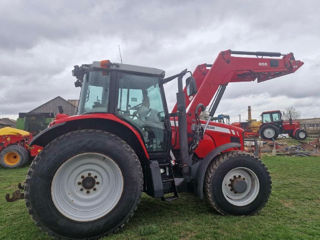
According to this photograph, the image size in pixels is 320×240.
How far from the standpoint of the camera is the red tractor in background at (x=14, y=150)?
9.29 meters

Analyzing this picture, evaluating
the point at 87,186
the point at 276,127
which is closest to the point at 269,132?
the point at 276,127

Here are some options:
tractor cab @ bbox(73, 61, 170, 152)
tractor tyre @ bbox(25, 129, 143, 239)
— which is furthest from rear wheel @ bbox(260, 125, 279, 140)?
tractor tyre @ bbox(25, 129, 143, 239)

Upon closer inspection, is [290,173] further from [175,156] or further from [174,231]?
[174,231]

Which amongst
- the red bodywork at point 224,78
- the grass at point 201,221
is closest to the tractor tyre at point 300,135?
the grass at point 201,221

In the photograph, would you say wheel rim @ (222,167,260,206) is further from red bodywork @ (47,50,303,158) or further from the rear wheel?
the rear wheel

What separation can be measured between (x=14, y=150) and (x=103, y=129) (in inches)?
334

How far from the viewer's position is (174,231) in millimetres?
2781

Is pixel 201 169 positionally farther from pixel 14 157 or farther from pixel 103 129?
pixel 14 157

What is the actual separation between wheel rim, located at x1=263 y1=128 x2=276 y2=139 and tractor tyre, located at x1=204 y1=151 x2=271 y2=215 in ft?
54.4

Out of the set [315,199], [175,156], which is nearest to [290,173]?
[315,199]

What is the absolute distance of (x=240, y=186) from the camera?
3361 mm

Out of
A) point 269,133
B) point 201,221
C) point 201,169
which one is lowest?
point 201,221

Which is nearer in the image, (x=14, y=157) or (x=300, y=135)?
(x=14, y=157)

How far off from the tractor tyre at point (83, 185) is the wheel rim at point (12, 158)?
826 centimetres
